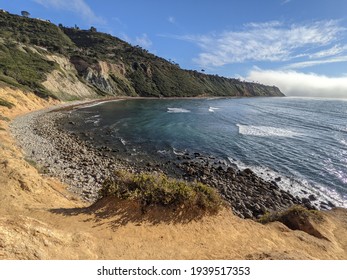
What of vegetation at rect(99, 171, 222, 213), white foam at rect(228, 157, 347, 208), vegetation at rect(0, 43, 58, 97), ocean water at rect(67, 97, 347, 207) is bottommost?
white foam at rect(228, 157, 347, 208)

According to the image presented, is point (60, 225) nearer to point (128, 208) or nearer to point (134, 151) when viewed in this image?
point (128, 208)

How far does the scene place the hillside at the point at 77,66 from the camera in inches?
2817

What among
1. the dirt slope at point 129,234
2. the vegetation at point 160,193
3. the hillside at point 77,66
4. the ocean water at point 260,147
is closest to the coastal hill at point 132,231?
the dirt slope at point 129,234

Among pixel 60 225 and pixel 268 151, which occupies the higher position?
pixel 60 225

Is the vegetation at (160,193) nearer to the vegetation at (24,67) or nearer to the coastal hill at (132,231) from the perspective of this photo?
the coastal hill at (132,231)

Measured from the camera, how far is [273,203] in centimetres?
2164

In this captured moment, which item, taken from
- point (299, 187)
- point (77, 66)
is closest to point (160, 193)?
point (299, 187)

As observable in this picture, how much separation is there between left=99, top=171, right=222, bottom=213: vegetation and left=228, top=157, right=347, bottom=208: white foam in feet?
45.4

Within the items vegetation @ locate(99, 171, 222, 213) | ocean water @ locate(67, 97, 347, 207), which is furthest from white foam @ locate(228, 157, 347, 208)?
vegetation @ locate(99, 171, 222, 213)

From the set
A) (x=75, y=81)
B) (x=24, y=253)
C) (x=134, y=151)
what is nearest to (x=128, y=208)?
(x=24, y=253)

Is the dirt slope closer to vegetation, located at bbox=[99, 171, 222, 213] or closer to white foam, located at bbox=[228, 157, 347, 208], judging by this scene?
vegetation, located at bbox=[99, 171, 222, 213]

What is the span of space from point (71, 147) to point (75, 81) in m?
68.4

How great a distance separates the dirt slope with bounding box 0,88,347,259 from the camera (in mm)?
8688

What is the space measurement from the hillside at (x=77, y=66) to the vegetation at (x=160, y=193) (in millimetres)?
55816
